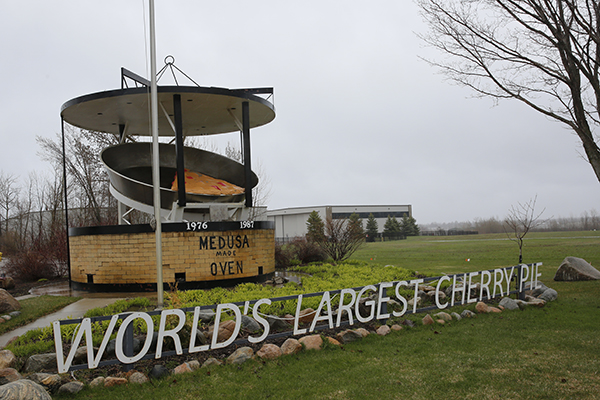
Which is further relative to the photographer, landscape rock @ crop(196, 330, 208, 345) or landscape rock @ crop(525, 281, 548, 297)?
landscape rock @ crop(525, 281, 548, 297)

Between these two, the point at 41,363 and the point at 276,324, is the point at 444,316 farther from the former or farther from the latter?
the point at 41,363

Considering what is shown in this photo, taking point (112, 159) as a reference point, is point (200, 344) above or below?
below

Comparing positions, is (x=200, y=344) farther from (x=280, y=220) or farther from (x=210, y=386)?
(x=280, y=220)

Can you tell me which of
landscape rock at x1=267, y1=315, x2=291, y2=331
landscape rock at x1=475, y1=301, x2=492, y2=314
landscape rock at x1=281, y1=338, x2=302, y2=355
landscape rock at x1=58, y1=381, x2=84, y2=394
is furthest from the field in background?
landscape rock at x1=58, y1=381, x2=84, y2=394

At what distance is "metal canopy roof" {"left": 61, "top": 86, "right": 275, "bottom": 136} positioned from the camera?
1434cm

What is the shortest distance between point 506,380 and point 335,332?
291cm

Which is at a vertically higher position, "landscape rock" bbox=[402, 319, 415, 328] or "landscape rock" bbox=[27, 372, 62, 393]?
"landscape rock" bbox=[27, 372, 62, 393]

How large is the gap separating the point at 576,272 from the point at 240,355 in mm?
11888

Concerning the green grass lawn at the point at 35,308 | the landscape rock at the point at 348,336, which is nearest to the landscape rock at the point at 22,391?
the landscape rock at the point at 348,336

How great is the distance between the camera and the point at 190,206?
15.1m

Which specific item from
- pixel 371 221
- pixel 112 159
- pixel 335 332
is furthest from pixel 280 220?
pixel 335 332

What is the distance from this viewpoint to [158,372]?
5391 millimetres

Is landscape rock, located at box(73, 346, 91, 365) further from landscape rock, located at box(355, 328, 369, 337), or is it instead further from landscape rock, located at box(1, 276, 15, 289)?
landscape rock, located at box(1, 276, 15, 289)

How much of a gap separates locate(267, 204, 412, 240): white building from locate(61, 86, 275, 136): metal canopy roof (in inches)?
2102
